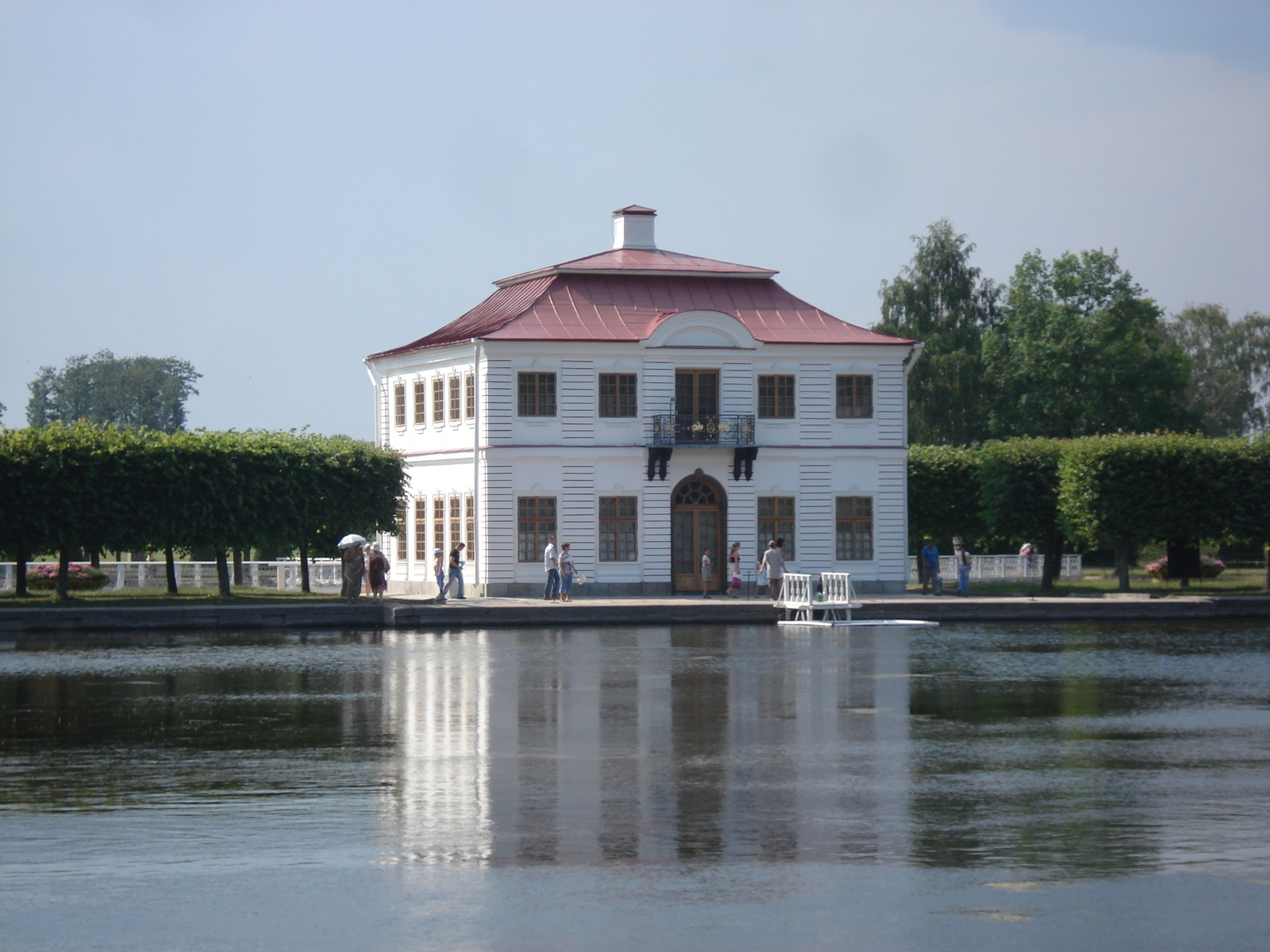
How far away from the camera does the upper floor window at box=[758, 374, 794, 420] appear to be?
4722 cm

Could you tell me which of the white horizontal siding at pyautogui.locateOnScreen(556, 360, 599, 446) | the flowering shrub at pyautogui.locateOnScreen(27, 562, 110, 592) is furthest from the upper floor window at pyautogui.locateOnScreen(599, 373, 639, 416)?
the flowering shrub at pyautogui.locateOnScreen(27, 562, 110, 592)

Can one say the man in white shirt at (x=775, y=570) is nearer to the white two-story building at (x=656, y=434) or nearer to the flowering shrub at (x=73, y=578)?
the white two-story building at (x=656, y=434)

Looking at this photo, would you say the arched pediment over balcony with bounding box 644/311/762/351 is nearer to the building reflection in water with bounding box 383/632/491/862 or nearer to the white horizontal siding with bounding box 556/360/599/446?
the white horizontal siding with bounding box 556/360/599/446

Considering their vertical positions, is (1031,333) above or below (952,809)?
above

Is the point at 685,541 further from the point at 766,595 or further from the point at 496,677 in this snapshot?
the point at 496,677

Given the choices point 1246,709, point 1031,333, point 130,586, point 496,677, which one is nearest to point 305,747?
point 496,677

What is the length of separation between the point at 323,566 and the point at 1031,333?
115ft

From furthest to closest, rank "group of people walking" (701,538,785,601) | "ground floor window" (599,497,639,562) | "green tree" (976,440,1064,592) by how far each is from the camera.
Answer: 1. "green tree" (976,440,1064,592)
2. "ground floor window" (599,497,639,562)
3. "group of people walking" (701,538,785,601)

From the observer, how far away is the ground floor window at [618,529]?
45.8m

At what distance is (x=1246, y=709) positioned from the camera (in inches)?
708

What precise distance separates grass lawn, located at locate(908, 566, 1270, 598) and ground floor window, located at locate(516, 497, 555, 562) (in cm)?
1171

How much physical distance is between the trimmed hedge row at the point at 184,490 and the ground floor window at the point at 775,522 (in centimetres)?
1039

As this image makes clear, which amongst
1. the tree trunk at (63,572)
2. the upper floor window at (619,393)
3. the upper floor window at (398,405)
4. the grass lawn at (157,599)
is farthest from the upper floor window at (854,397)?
the tree trunk at (63,572)

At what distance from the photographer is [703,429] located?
152ft
